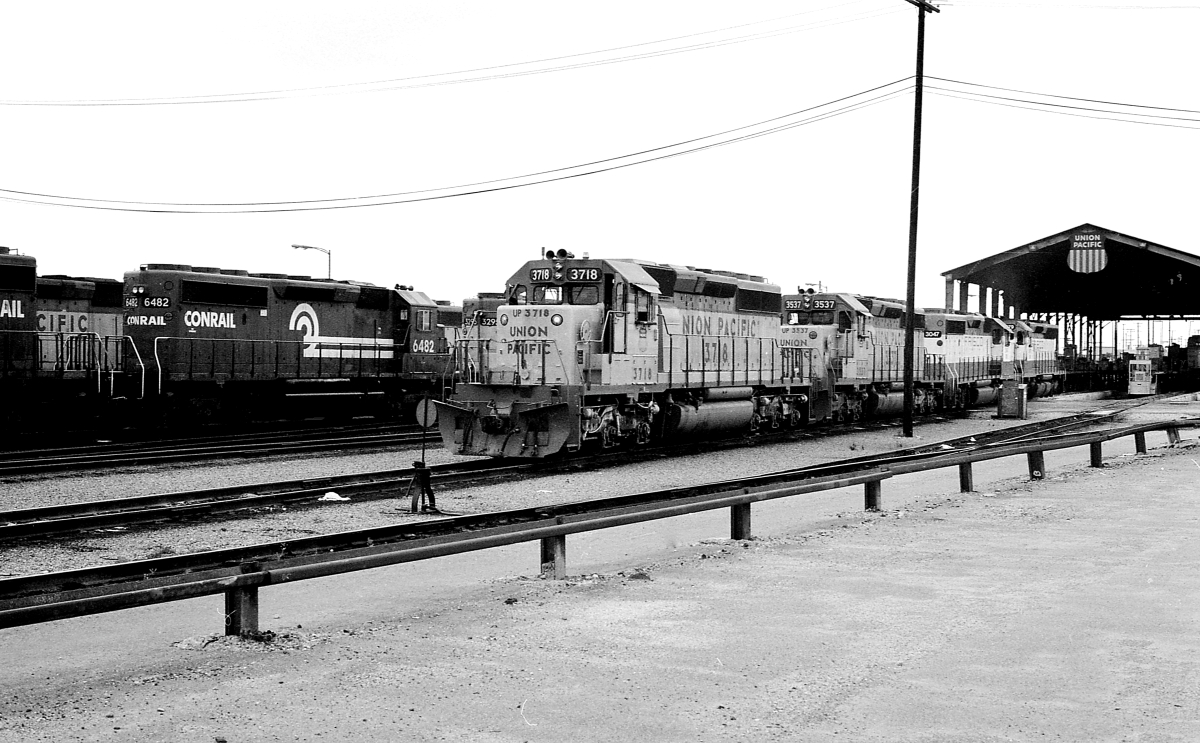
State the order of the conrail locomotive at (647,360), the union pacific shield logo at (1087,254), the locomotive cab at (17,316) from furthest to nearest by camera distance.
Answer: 1. the union pacific shield logo at (1087,254)
2. the locomotive cab at (17,316)
3. the conrail locomotive at (647,360)

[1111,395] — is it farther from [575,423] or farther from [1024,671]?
[1024,671]

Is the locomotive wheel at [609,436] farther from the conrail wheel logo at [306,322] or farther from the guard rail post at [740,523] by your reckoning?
the conrail wheel logo at [306,322]

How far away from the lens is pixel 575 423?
60.8 ft

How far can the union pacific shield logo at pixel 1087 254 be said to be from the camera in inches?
1821

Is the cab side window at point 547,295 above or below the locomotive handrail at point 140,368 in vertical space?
above

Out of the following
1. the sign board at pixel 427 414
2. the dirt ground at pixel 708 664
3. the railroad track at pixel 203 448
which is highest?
the sign board at pixel 427 414

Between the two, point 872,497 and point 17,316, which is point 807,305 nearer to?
point 872,497

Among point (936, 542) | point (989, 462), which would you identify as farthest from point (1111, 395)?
point (936, 542)

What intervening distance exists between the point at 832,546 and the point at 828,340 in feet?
63.2

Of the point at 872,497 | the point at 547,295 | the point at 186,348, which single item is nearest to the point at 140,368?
the point at 186,348

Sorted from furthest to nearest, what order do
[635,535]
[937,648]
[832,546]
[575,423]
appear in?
[575,423], [635,535], [832,546], [937,648]

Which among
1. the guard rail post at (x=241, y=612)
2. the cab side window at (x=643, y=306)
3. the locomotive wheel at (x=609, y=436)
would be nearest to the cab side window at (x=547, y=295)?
the cab side window at (x=643, y=306)

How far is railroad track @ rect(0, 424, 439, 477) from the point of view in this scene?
60.6ft

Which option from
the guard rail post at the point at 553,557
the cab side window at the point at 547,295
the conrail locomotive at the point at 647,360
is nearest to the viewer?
the guard rail post at the point at 553,557
